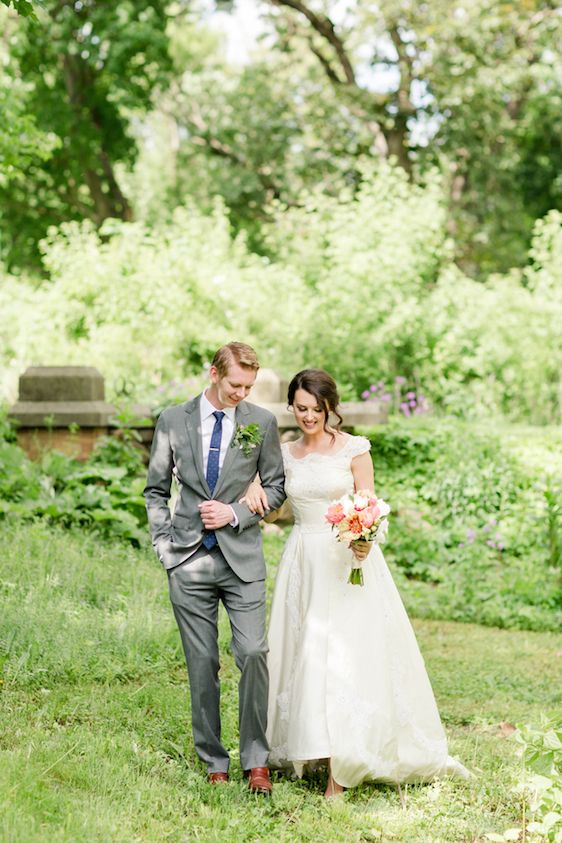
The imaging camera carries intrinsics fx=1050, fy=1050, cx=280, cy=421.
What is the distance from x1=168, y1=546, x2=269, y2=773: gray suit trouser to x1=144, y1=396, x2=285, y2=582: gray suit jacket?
7 centimetres

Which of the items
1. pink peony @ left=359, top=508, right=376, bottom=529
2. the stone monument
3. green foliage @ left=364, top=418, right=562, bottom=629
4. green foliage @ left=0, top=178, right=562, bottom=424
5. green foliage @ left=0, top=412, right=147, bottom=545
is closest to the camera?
pink peony @ left=359, top=508, right=376, bottom=529

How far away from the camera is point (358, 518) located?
14.8ft

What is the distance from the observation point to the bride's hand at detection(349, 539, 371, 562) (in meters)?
4.59

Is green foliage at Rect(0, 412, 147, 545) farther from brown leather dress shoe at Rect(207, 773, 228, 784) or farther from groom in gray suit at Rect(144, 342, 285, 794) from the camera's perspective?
brown leather dress shoe at Rect(207, 773, 228, 784)

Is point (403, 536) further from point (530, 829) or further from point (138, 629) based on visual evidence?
point (530, 829)

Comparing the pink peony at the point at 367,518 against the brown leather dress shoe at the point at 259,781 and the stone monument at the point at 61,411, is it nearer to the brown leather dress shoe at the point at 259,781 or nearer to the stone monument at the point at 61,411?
the brown leather dress shoe at the point at 259,781

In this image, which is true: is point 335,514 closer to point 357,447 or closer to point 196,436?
point 357,447

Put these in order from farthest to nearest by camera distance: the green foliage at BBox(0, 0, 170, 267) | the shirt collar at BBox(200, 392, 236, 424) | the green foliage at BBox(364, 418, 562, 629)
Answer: the green foliage at BBox(0, 0, 170, 267), the green foliage at BBox(364, 418, 562, 629), the shirt collar at BBox(200, 392, 236, 424)

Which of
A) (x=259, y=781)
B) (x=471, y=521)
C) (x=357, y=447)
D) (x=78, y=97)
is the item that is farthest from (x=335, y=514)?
(x=78, y=97)

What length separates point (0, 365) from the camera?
14.9 metres

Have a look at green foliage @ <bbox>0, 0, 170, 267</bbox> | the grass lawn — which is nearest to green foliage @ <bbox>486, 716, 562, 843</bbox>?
the grass lawn

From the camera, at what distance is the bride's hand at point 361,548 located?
459 centimetres

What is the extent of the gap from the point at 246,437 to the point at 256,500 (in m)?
0.28

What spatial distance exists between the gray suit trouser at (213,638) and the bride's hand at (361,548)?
0.44m
